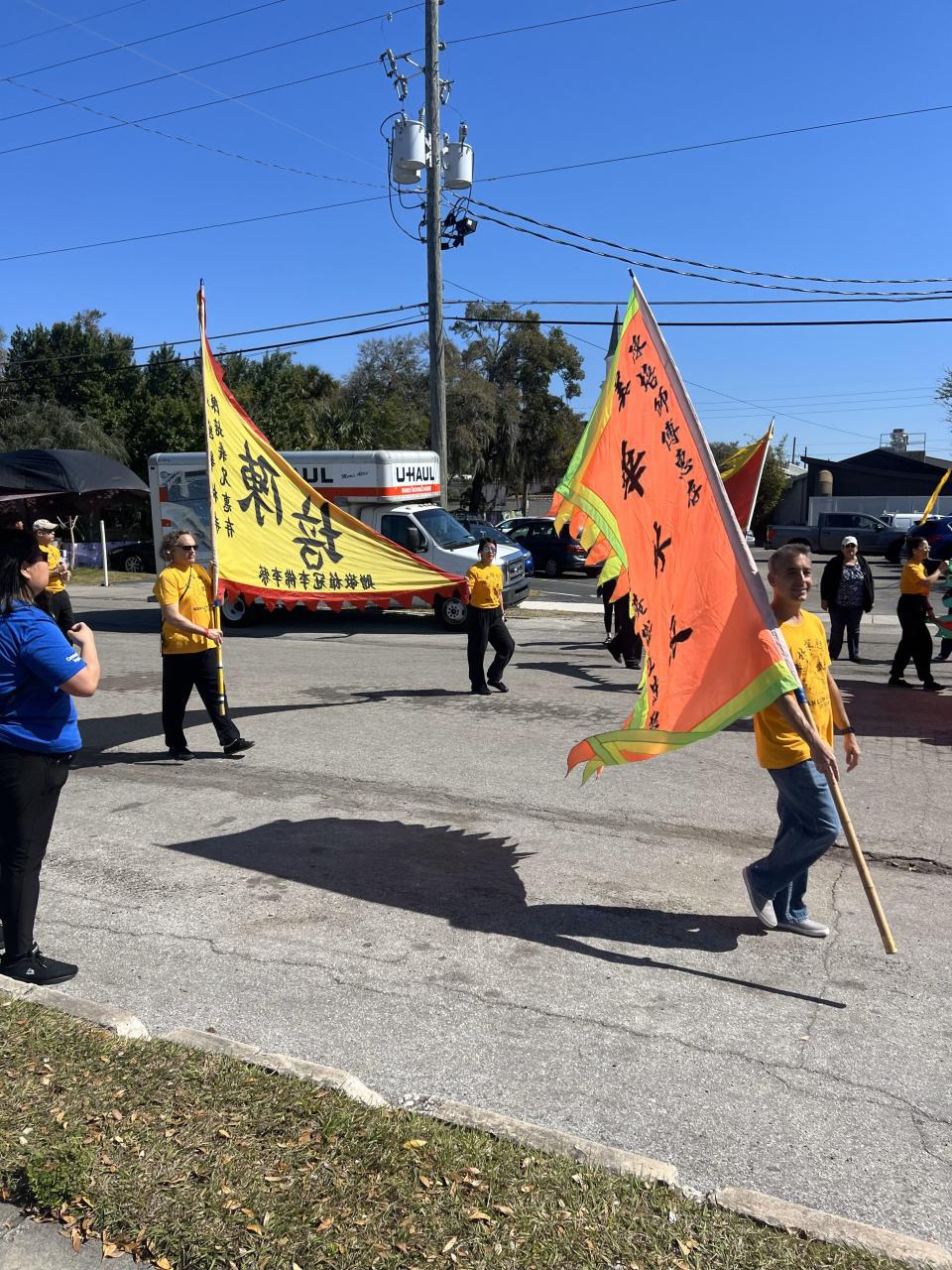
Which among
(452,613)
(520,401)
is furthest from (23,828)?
(520,401)

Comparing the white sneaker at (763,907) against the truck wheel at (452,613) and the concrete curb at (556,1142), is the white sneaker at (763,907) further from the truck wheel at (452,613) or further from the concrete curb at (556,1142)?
the truck wheel at (452,613)

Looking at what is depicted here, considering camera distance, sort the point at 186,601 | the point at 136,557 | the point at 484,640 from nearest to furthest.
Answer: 1. the point at 186,601
2. the point at 484,640
3. the point at 136,557

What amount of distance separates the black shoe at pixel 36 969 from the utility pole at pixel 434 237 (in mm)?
18042

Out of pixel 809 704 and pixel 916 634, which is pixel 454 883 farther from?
pixel 916 634

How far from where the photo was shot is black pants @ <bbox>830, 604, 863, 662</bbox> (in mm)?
13180

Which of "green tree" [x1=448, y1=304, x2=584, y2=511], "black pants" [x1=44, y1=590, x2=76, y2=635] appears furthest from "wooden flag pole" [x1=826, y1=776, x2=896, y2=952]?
"green tree" [x1=448, y1=304, x2=584, y2=511]

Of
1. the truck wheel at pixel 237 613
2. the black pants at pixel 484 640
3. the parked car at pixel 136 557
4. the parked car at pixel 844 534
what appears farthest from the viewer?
the parked car at pixel 844 534

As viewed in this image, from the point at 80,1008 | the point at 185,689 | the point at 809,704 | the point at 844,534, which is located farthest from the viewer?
the point at 844,534

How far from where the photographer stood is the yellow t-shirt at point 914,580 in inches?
438

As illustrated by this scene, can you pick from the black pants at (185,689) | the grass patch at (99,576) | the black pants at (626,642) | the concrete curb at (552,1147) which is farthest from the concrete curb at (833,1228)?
the grass patch at (99,576)

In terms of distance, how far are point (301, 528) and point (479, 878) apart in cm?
453

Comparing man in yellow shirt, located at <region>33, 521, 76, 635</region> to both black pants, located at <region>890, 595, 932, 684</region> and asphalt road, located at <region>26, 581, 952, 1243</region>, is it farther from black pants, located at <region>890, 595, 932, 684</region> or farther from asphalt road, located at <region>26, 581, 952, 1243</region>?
black pants, located at <region>890, 595, 932, 684</region>

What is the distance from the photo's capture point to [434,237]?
22094 millimetres

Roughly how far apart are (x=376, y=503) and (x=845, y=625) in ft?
28.7
